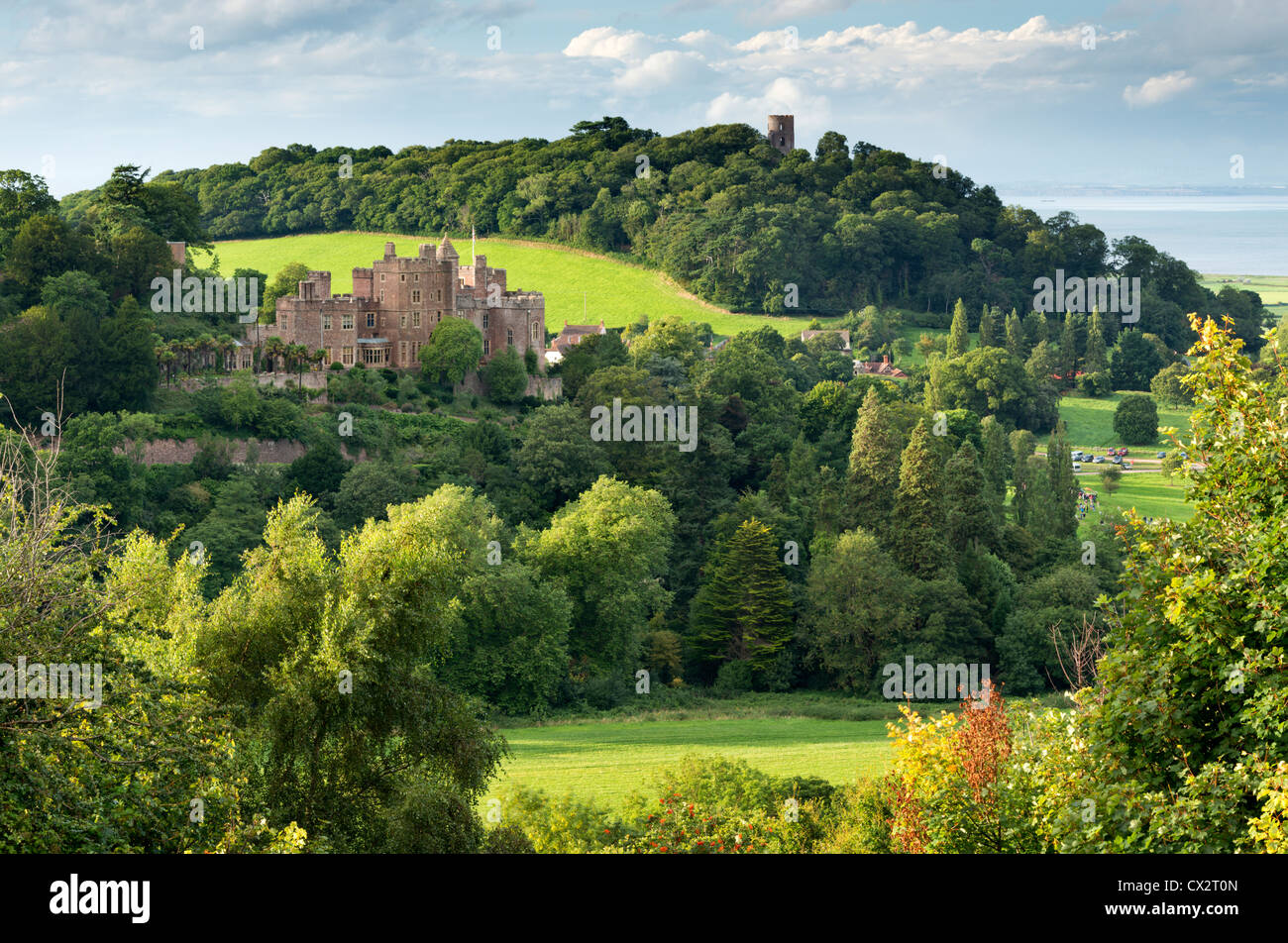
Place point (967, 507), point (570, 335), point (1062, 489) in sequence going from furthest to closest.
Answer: point (570, 335)
point (1062, 489)
point (967, 507)

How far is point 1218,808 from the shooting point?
1156 cm

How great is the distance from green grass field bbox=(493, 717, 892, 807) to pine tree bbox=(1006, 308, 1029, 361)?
6940 cm

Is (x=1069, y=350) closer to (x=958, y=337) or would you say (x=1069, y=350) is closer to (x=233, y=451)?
(x=958, y=337)

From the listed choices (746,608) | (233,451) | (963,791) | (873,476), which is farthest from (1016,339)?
(963,791)

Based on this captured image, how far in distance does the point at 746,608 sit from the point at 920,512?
1094 centimetres

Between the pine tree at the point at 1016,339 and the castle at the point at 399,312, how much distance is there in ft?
173

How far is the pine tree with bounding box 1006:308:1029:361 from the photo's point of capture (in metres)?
118

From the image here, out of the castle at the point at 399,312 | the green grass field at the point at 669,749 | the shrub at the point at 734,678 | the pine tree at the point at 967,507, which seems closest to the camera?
the green grass field at the point at 669,749

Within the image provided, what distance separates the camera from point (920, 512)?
6638 cm

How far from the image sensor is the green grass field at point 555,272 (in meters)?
119

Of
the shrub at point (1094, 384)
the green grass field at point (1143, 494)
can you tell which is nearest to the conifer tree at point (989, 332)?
the shrub at point (1094, 384)

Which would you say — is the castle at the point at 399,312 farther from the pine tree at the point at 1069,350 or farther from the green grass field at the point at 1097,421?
the pine tree at the point at 1069,350

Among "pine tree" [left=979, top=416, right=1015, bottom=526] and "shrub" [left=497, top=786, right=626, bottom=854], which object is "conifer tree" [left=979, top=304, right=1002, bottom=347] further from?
"shrub" [left=497, top=786, right=626, bottom=854]

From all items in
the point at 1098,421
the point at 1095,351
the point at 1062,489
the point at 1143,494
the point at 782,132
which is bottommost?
the point at 1143,494
